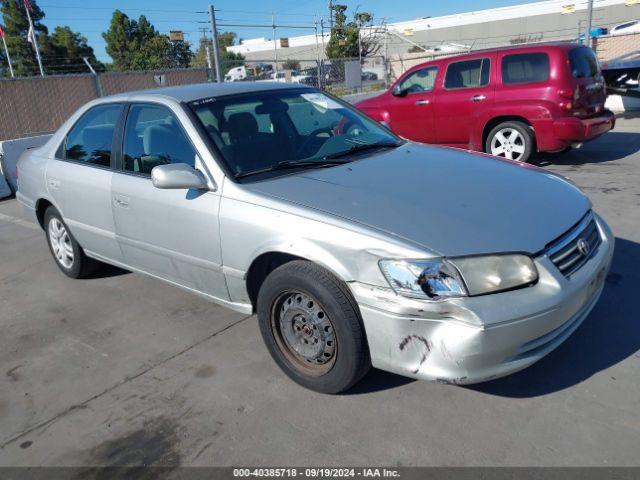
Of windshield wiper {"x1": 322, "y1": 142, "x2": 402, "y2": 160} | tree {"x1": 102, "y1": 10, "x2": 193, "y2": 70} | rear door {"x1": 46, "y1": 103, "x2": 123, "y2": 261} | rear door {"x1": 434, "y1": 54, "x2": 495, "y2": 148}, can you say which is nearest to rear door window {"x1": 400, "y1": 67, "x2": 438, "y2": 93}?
rear door {"x1": 434, "y1": 54, "x2": 495, "y2": 148}

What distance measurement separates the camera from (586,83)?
25.2 feet

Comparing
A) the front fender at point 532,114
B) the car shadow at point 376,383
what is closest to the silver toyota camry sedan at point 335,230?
the car shadow at point 376,383

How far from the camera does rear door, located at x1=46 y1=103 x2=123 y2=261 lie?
414 cm

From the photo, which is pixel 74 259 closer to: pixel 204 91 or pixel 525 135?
pixel 204 91

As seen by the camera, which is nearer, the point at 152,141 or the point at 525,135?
the point at 152,141

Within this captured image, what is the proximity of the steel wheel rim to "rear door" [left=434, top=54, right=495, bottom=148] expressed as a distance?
6250 mm

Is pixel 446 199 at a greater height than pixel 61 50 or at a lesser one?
lesser

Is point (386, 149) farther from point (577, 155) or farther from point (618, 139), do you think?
point (618, 139)

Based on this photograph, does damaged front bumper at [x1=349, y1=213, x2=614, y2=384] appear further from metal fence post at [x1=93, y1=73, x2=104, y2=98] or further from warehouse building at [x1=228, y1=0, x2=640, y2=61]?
warehouse building at [x1=228, y1=0, x2=640, y2=61]

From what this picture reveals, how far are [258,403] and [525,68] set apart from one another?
22.4ft

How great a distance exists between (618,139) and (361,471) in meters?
9.83

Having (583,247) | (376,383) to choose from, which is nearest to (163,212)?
(376,383)

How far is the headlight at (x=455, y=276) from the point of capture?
2.43 m

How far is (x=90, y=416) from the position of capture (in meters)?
3.00
